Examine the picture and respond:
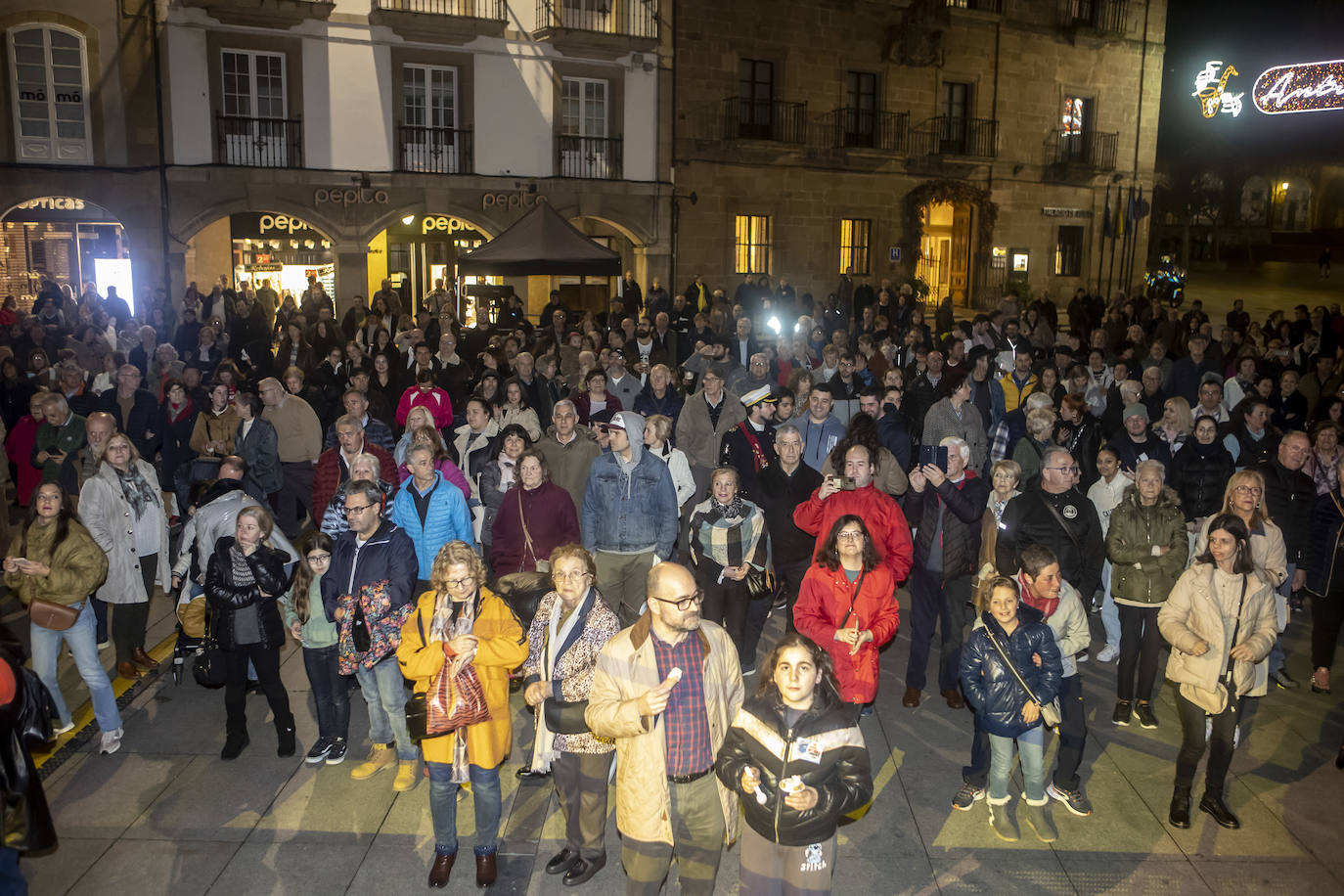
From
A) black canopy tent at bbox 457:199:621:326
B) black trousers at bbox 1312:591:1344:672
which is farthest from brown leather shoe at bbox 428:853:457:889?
black canopy tent at bbox 457:199:621:326

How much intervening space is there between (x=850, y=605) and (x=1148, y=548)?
219cm

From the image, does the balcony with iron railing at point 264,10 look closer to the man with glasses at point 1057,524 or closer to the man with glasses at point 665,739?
the man with glasses at point 1057,524

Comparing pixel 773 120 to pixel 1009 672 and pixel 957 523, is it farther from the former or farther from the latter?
pixel 1009 672

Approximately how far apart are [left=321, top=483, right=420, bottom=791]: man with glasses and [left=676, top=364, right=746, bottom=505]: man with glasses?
3.62 metres

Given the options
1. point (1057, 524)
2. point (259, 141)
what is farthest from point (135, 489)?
point (259, 141)

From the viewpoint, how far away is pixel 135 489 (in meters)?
7.14

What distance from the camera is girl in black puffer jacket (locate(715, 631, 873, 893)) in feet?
13.0

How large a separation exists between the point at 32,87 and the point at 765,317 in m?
15.0

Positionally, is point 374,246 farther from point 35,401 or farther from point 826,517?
point 826,517

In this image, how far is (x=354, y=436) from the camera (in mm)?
7707

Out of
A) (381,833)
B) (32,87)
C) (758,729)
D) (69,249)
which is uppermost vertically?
(32,87)

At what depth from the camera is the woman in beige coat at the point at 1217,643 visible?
5.45 m

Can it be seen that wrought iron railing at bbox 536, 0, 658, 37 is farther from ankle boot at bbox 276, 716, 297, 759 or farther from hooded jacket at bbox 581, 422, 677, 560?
ankle boot at bbox 276, 716, 297, 759

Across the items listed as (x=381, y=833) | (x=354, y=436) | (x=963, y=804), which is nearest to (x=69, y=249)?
(x=354, y=436)
